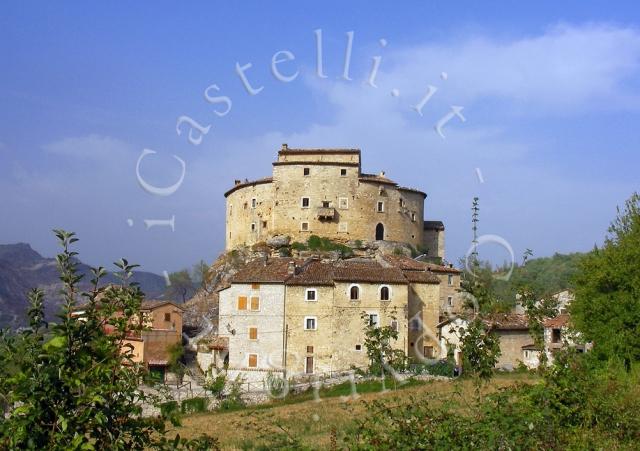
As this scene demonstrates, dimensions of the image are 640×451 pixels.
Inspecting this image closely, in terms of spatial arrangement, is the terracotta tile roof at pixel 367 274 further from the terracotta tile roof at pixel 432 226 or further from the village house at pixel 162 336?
the terracotta tile roof at pixel 432 226

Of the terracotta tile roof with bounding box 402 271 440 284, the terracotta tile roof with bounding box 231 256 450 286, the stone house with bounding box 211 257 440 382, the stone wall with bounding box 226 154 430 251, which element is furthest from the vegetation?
the stone house with bounding box 211 257 440 382

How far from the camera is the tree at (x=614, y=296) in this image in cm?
2184

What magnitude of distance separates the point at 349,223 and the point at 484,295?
4706 cm

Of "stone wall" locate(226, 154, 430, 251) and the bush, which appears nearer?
the bush

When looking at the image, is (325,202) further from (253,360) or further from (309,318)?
(253,360)

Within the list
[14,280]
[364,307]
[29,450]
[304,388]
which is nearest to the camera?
[29,450]

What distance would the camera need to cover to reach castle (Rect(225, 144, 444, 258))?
2338 inches

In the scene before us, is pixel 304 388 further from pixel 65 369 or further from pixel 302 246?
pixel 65 369

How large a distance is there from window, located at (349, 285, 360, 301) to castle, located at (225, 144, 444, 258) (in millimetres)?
19003

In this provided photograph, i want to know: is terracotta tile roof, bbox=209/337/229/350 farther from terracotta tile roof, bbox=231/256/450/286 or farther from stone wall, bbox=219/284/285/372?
terracotta tile roof, bbox=231/256/450/286

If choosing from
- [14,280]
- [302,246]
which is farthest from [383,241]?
[14,280]

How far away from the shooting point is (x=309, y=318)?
4062 centimetres

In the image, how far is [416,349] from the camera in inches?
1666

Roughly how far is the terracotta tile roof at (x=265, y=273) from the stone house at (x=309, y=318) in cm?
7
